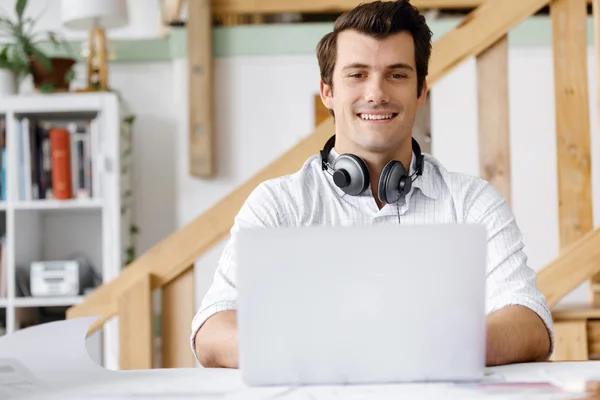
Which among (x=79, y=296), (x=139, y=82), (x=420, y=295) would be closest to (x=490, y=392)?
(x=420, y=295)

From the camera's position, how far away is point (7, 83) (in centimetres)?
333

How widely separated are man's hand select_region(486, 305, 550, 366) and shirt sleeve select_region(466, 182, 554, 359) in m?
0.03

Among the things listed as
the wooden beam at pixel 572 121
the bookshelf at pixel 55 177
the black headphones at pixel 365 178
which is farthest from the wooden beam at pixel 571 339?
the bookshelf at pixel 55 177

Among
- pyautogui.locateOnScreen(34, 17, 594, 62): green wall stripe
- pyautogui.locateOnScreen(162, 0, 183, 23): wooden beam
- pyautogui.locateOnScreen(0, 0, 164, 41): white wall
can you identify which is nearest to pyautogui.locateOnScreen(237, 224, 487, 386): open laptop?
pyautogui.locateOnScreen(162, 0, 183, 23): wooden beam

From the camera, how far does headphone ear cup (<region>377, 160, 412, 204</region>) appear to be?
1.55 m

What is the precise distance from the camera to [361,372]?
874 millimetres

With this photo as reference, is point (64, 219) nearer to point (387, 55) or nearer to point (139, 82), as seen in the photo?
point (139, 82)

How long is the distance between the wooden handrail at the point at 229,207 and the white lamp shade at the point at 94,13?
4.78 feet

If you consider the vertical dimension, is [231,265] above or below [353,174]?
below

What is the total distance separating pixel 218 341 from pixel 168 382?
299mm

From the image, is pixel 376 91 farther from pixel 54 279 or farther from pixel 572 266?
pixel 54 279

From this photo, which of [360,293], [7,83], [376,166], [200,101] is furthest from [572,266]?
[7,83]

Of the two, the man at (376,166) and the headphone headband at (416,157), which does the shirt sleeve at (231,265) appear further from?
the headphone headband at (416,157)

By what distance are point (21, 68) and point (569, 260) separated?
2308mm
